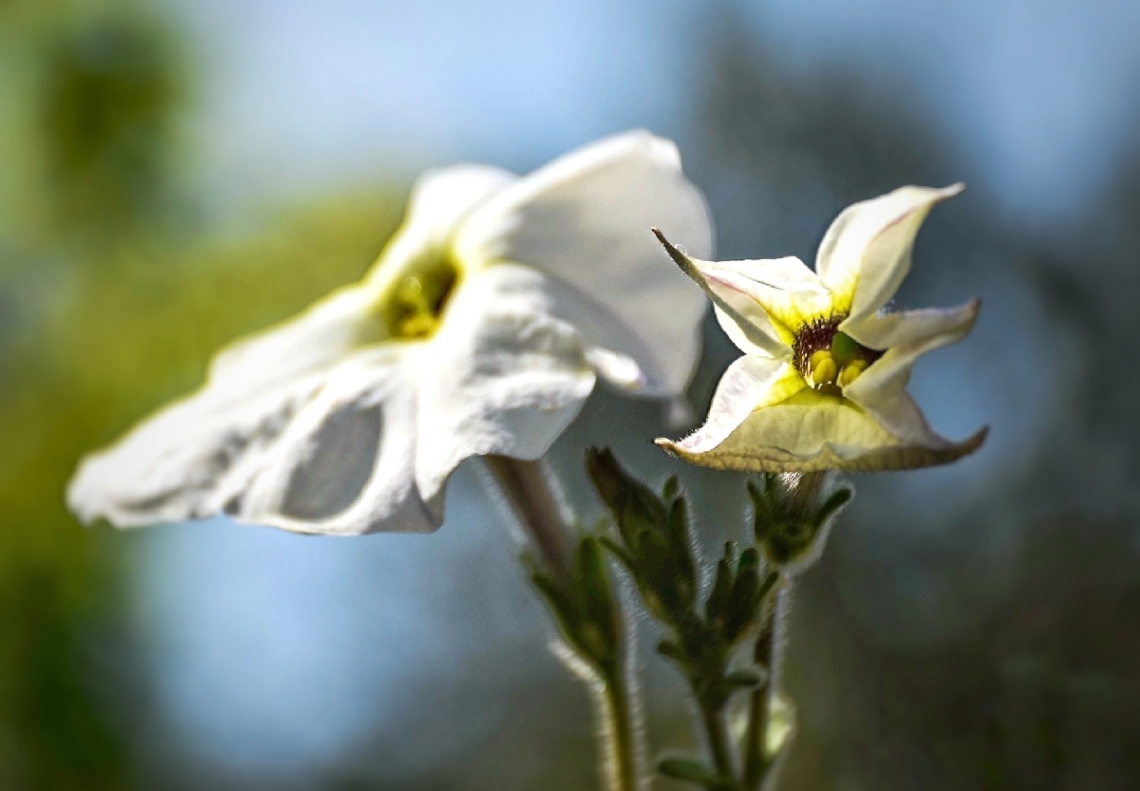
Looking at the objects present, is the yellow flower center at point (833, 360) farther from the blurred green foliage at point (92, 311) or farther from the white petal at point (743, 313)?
the blurred green foliage at point (92, 311)

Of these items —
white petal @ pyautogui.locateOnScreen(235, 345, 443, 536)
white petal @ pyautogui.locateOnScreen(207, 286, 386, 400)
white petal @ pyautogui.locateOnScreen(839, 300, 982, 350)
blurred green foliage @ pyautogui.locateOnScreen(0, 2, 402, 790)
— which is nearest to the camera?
white petal @ pyautogui.locateOnScreen(839, 300, 982, 350)

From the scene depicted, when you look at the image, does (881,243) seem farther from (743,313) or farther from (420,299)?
(420,299)

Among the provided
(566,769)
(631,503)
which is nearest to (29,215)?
(566,769)

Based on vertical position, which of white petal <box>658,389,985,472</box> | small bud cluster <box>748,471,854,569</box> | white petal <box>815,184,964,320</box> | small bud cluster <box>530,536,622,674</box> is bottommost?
small bud cluster <box>530,536,622,674</box>

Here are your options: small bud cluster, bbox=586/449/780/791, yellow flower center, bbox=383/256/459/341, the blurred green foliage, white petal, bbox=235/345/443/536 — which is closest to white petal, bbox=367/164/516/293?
yellow flower center, bbox=383/256/459/341

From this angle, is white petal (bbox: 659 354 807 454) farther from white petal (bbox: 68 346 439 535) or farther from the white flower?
white petal (bbox: 68 346 439 535)

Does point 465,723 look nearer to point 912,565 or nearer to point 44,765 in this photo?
point 912,565

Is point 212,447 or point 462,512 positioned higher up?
point 212,447
